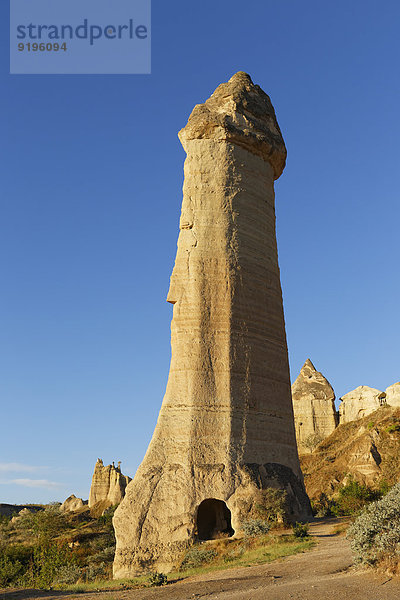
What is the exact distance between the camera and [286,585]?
354 inches

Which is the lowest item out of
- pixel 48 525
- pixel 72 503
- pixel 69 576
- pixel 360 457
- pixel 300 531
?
pixel 72 503

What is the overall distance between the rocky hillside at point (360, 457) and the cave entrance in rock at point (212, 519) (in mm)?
12398

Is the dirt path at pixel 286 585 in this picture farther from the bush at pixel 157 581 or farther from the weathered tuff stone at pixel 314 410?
the weathered tuff stone at pixel 314 410

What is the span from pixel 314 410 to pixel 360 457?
26.4 ft

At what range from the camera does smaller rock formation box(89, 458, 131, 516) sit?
131ft

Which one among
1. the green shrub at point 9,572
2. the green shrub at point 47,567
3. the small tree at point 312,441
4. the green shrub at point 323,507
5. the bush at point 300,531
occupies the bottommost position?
the green shrub at point 9,572

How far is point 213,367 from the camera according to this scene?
53.1 ft

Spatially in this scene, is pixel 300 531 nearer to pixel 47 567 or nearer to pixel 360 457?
pixel 47 567

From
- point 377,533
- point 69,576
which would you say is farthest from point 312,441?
point 377,533

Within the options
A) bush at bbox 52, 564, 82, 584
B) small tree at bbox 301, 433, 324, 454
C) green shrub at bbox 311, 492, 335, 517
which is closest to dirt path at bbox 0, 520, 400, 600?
bush at bbox 52, 564, 82, 584

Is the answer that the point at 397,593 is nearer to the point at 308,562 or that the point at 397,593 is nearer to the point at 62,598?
the point at 308,562

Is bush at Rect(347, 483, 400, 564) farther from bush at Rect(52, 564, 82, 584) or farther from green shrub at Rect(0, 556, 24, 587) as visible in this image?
green shrub at Rect(0, 556, 24, 587)

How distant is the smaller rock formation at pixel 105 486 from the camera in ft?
131

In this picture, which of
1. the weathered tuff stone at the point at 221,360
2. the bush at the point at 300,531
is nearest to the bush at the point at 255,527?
the weathered tuff stone at the point at 221,360
